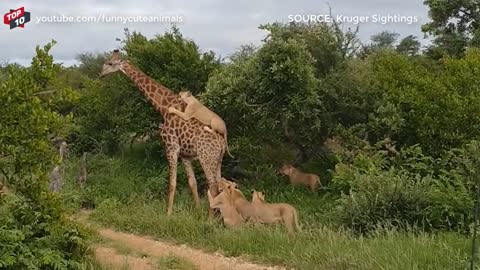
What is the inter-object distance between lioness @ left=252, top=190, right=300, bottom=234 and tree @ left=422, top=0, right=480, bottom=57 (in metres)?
10.2

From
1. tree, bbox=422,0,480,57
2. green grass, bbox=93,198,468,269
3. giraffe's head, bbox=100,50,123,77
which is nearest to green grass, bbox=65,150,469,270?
green grass, bbox=93,198,468,269

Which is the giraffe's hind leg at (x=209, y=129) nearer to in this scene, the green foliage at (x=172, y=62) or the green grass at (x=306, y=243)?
the green grass at (x=306, y=243)

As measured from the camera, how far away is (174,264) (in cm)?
688

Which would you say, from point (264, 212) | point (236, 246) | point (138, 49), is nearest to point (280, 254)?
point (236, 246)

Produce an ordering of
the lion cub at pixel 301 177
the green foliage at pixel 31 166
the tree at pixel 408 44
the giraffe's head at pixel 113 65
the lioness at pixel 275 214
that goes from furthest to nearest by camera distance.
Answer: the tree at pixel 408 44
the lion cub at pixel 301 177
the giraffe's head at pixel 113 65
the lioness at pixel 275 214
the green foliage at pixel 31 166

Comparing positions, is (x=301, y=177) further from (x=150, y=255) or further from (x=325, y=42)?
(x=150, y=255)

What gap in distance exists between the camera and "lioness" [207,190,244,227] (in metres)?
8.18

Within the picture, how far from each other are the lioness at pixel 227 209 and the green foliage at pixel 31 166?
2.60 meters

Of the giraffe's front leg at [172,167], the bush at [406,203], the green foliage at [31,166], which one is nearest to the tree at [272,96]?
the giraffe's front leg at [172,167]

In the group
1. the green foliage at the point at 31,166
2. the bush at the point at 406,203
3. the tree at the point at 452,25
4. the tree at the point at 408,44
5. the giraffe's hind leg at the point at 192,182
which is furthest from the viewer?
the tree at the point at 408,44

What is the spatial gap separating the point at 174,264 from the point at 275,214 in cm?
168

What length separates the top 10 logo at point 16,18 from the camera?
9.58 metres

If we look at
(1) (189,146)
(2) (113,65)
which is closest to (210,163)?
(1) (189,146)

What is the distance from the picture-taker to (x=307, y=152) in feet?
38.2
